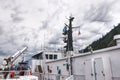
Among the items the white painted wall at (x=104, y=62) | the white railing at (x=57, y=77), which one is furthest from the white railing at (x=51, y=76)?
the white painted wall at (x=104, y=62)

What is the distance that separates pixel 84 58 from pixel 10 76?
6.23 metres

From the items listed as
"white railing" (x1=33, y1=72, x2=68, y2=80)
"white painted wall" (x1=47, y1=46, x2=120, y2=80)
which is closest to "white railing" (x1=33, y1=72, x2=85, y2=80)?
"white railing" (x1=33, y1=72, x2=68, y2=80)

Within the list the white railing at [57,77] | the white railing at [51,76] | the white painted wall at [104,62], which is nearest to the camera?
the white painted wall at [104,62]

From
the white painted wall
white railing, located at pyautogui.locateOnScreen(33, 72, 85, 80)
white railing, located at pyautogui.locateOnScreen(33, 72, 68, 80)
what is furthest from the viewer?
white railing, located at pyautogui.locateOnScreen(33, 72, 68, 80)

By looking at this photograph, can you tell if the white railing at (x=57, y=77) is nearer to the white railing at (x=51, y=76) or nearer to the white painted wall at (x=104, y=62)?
the white railing at (x=51, y=76)

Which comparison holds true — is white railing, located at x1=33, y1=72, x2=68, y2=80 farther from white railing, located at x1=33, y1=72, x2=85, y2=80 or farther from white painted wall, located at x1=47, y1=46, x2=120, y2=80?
white painted wall, located at x1=47, y1=46, x2=120, y2=80

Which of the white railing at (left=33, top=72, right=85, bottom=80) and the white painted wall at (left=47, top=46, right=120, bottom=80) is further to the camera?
the white railing at (left=33, top=72, right=85, bottom=80)

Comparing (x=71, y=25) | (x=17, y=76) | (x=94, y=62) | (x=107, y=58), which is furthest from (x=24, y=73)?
(x=71, y=25)

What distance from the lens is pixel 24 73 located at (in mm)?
13523

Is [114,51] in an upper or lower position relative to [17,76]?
upper

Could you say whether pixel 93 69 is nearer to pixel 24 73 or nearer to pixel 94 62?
pixel 94 62

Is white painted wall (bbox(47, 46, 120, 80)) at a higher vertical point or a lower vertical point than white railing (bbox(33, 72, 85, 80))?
higher

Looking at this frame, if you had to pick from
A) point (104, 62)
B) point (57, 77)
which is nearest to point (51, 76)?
point (57, 77)

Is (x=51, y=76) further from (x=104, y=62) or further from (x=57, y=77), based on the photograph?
(x=104, y=62)
